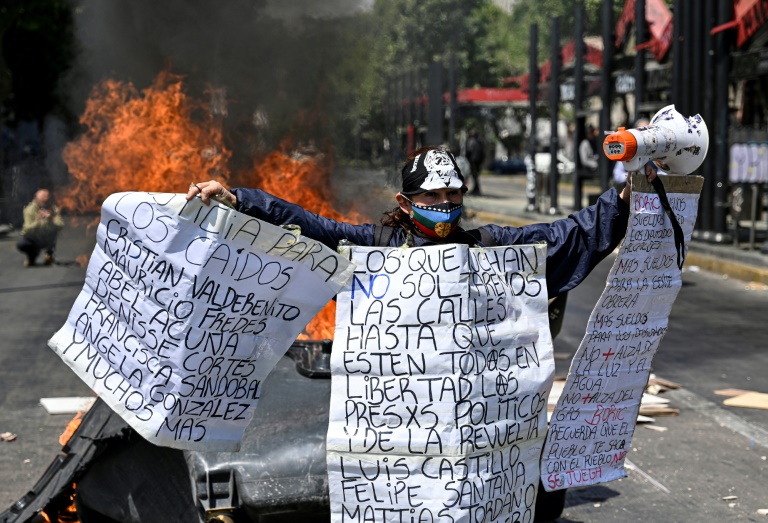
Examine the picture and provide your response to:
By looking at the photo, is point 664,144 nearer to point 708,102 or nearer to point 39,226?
point 708,102

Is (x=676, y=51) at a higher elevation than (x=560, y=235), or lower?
higher

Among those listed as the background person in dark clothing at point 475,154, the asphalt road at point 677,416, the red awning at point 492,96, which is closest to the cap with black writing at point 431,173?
the asphalt road at point 677,416

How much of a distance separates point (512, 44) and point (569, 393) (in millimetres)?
70611

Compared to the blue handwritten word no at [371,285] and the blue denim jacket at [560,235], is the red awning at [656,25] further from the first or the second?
the blue handwritten word no at [371,285]

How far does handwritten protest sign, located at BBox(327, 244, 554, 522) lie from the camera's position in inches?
135

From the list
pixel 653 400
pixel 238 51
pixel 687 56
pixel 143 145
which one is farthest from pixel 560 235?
pixel 687 56

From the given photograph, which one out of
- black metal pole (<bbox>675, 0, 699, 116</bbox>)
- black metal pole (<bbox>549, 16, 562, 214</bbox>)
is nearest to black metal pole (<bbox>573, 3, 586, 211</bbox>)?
black metal pole (<bbox>549, 16, 562, 214</bbox>)

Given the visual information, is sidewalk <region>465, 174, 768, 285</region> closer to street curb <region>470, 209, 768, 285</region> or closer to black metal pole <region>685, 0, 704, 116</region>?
street curb <region>470, 209, 768, 285</region>

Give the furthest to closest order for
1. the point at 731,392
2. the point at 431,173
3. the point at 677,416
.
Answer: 1. the point at 731,392
2. the point at 677,416
3. the point at 431,173

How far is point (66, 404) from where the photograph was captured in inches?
310

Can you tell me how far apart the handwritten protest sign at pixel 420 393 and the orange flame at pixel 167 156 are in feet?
15.7

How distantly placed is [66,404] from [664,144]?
5.36m

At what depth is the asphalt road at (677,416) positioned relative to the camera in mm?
5816

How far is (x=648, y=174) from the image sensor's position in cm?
384
